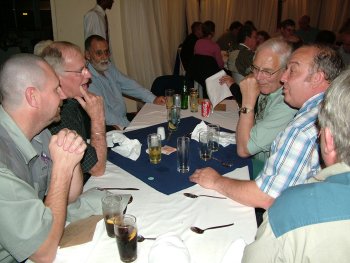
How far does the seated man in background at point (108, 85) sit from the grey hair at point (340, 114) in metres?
2.26

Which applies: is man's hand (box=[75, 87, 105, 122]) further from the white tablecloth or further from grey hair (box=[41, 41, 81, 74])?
the white tablecloth

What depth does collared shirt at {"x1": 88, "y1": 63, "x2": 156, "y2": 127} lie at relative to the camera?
118 inches

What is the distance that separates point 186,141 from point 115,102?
1.63 m

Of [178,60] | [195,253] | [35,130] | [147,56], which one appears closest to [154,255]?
[195,253]

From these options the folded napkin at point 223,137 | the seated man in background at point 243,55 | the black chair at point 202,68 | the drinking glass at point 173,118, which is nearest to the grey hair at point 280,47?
the folded napkin at point 223,137

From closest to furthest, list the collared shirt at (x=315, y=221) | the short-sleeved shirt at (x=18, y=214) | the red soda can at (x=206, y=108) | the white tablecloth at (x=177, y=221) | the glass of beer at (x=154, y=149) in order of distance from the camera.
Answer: the collared shirt at (x=315, y=221) → the short-sleeved shirt at (x=18, y=214) → the white tablecloth at (x=177, y=221) → the glass of beer at (x=154, y=149) → the red soda can at (x=206, y=108)

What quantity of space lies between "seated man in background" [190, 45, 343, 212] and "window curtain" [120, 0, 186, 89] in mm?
4203

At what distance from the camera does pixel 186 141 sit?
5.74ft

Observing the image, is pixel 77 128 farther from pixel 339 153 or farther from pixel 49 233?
pixel 339 153

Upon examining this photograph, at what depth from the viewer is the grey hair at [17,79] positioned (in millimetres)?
1249

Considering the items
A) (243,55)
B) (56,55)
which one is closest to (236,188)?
(56,55)

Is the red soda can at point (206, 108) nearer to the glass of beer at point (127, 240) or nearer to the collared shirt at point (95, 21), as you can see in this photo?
the glass of beer at point (127, 240)

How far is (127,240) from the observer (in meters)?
1.04

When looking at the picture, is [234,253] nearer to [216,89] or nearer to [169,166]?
[169,166]
